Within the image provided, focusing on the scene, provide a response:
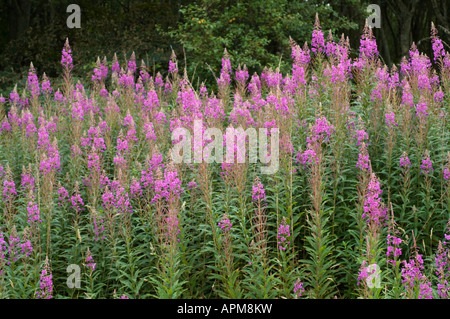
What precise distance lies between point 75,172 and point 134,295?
2.12 m

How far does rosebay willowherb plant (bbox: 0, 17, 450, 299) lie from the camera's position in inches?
191

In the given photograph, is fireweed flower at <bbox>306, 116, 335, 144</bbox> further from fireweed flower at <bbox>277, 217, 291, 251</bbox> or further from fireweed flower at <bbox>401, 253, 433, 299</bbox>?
fireweed flower at <bbox>401, 253, 433, 299</bbox>

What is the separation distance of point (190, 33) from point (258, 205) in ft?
35.3

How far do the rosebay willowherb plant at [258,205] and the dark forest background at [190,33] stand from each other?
435 centimetres

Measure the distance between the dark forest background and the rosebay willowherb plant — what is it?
4.35 m

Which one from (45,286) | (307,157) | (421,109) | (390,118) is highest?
(421,109)

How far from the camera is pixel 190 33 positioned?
14.8 meters

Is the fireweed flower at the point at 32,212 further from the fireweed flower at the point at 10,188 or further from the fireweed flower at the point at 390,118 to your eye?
the fireweed flower at the point at 390,118

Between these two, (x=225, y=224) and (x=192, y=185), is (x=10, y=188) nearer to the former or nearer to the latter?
(x=192, y=185)

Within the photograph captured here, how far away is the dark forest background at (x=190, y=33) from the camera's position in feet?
47.4

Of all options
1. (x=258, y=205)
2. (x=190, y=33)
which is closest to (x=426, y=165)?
(x=258, y=205)

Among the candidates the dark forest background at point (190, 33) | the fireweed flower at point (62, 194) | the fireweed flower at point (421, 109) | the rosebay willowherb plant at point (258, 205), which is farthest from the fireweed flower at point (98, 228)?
the dark forest background at point (190, 33)

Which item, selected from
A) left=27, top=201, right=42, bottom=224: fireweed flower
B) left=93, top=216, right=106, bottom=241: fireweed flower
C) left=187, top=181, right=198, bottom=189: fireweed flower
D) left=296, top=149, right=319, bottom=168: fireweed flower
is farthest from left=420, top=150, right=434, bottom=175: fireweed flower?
left=27, top=201, right=42, bottom=224: fireweed flower
